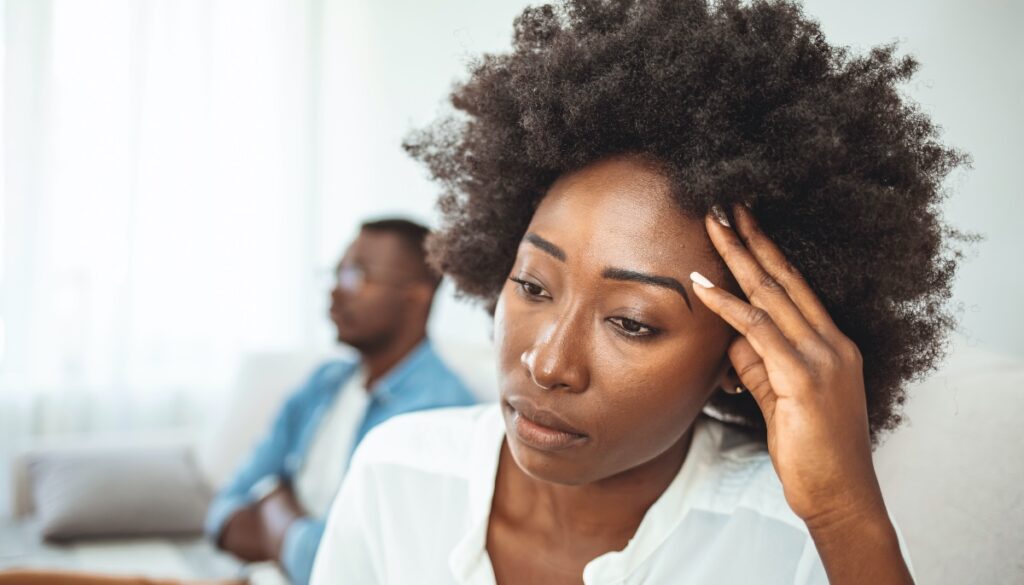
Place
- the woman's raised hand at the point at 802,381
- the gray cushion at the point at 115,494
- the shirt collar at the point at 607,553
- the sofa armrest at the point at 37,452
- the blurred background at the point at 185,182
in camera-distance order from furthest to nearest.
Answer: the blurred background at the point at 185,182
the sofa armrest at the point at 37,452
the gray cushion at the point at 115,494
the shirt collar at the point at 607,553
the woman's raised hand at the point at 802,381

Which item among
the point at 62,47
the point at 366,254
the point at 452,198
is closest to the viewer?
the point at 452,198

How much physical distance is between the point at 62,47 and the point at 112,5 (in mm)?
305

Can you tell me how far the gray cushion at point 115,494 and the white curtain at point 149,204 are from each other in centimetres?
101

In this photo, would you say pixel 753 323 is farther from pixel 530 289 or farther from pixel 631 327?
pixel 530 289

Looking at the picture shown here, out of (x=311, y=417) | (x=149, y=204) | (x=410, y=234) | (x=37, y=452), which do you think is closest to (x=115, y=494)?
(x=37, y=452)

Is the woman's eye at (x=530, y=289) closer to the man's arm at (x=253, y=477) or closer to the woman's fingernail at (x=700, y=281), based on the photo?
the woman's fingernail at (x=700, y=281)

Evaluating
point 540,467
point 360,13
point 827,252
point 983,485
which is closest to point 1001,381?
point 983,485

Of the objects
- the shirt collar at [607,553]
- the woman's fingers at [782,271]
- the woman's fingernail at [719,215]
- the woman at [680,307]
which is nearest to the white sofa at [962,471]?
the woman at [680,307]

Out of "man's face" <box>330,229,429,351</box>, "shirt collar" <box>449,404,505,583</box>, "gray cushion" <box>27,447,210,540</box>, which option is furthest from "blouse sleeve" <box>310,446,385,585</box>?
"gray cushion" <box>27,447,210,540</box>

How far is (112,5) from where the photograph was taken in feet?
13.0

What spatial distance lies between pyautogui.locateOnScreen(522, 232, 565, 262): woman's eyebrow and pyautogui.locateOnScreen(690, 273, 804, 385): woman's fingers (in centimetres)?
17

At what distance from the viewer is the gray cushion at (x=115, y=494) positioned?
270 centimetres

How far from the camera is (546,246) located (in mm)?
1139

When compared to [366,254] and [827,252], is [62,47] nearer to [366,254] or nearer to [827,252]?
[366,254]
